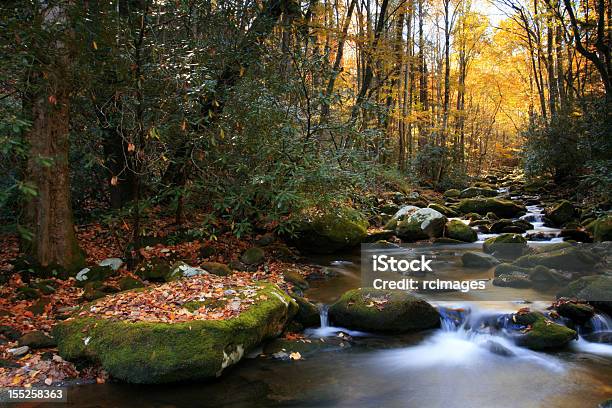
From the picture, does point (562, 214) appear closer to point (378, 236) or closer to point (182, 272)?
point (378, 236)

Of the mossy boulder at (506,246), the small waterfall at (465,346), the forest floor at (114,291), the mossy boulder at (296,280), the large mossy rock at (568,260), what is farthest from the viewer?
the mossy boulder at (506,246)

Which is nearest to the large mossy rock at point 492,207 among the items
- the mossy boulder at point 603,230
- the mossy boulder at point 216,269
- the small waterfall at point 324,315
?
the mossy boulder at point 603,230

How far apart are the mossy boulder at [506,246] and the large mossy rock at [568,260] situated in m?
1.35

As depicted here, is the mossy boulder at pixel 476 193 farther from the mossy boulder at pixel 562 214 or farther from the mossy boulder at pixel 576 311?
the mossy boulder at pixel 576 311

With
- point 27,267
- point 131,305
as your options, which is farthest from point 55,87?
point 131,305

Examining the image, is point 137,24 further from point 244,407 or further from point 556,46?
point 556,46

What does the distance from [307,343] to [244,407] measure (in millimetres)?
1604

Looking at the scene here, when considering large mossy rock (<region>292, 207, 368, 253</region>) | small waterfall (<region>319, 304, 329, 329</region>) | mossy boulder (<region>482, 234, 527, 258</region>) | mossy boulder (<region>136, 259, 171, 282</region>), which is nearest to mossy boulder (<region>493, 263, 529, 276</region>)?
mossy boulder (<region>482, 234, 527, 258</region>)

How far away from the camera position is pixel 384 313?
629 centimetres

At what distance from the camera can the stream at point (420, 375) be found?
449 cm

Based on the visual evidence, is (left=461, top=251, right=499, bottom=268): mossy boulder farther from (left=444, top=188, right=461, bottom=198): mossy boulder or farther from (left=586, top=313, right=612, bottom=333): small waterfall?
(left=444, top=188, right=461, bottom=198): mossy boulder

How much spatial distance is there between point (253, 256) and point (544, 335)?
5394 millimetres

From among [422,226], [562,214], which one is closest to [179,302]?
[422,226]

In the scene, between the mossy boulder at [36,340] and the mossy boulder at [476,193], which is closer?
the mossy boulder at [36,340]
